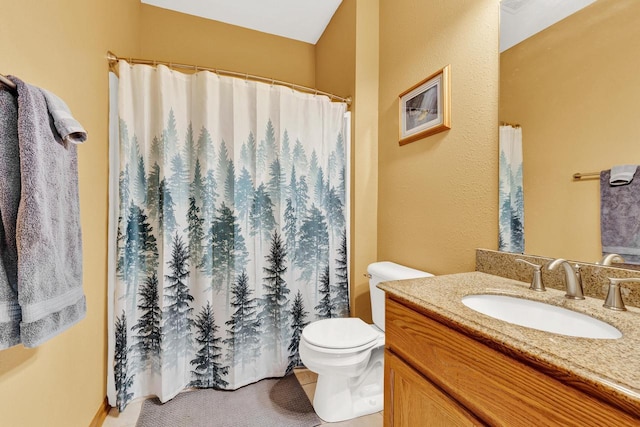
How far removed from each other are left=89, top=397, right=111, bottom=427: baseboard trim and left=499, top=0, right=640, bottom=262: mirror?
6.94 ft

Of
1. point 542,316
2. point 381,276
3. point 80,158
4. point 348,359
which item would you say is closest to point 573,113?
point 542,316

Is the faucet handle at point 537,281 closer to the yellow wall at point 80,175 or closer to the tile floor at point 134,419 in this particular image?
the tile floor at point 134,419

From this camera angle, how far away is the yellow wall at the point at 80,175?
0.79 m

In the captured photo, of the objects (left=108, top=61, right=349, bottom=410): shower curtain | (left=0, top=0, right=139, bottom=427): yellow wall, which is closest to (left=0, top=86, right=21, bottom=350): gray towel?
(left=0, top=0, right=139, bottom=427): yellow wall

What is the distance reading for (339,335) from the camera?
1424mm

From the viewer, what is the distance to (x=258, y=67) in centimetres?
A: 240

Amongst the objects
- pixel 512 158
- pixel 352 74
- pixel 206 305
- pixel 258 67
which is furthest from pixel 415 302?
pixel 258 67

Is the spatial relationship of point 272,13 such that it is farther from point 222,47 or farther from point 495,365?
point 495,365

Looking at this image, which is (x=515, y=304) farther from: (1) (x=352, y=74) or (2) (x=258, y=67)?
(2) (x=258, y=67)

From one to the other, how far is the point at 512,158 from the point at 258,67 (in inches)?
85.7

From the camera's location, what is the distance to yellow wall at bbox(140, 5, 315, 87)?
83.9 inches

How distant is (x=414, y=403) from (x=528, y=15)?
150cm

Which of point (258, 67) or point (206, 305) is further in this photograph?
point (258, 67)

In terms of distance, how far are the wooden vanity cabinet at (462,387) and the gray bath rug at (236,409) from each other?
0.73 metres
